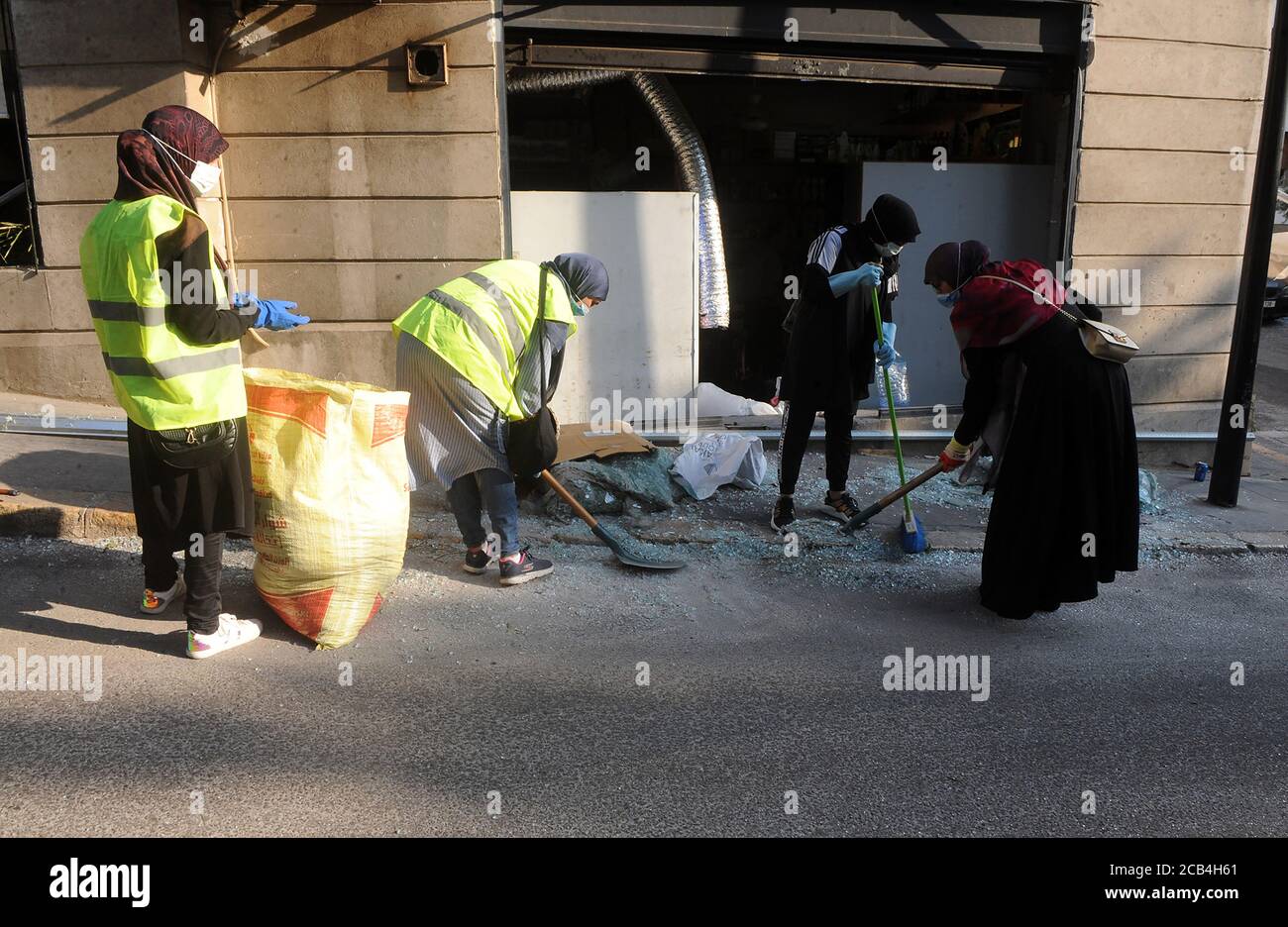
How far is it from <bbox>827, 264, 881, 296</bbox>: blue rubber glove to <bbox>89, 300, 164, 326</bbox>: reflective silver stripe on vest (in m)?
3.25

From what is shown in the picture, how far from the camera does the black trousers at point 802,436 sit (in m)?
5.43

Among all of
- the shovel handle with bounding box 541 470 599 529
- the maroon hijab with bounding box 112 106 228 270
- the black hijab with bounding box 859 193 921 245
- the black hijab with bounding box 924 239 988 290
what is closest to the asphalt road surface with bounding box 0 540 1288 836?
the shovel handle with bounding box 541 470 599 529

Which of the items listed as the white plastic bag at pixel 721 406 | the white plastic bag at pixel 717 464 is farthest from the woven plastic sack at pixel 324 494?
the white plastic bag at pixel 721 406

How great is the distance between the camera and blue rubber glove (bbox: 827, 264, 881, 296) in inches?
198

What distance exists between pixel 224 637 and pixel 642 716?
1659 millimetres

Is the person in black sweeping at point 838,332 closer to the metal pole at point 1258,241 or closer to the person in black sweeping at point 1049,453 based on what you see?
the person in black sweeping at point 1049,453

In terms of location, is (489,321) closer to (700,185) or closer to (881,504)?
Result: (881,504)

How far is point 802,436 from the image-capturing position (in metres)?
5.46

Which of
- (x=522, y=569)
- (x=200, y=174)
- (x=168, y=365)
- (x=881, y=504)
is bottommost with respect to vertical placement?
(x=522, y=569)

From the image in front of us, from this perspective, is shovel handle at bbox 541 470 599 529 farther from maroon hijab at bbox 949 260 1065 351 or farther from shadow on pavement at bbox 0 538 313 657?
maroon hijab at bbox 949 260 1065 351

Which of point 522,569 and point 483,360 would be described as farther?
point 522,569

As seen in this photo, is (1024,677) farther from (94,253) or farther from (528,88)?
(528,88)

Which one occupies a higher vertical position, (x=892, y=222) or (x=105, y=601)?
(x=892, y=222)

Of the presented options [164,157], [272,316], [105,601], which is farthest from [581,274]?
[105,601]
